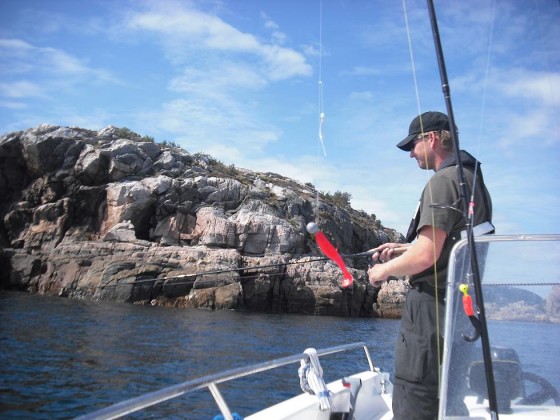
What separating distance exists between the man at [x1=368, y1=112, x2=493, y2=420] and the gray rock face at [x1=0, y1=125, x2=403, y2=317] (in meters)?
32.6

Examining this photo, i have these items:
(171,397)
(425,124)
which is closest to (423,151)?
(425,124)

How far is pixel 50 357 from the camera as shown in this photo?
14109 millimetres

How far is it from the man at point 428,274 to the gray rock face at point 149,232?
3264cm

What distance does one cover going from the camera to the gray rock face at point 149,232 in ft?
123

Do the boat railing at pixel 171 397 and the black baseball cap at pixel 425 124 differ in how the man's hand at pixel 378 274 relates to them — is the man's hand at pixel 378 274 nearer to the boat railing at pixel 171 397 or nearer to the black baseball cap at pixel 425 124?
the black baseball cap at pixel 425 124

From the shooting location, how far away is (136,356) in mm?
15320

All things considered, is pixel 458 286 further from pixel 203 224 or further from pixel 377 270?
pixel 203 224

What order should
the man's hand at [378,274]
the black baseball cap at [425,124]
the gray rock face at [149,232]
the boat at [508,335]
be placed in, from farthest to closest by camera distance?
the gray rock face at [149,232], the black baseball cap at [425,124], the man's hand at [378,274], the boat at [508,335]

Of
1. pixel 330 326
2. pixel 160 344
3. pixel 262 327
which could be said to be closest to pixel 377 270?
pixel 160 344

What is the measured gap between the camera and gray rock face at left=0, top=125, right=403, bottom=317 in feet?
123

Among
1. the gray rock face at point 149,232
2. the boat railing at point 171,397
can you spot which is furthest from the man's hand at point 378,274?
the gray rock face at point 149,232

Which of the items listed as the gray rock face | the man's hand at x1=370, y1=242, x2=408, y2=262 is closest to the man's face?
the man's hand at x1=370, y1=242, x2=408, y2=262

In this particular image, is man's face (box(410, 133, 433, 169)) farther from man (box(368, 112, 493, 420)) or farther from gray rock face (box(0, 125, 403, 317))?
gray rock face (box(0, 125, 403, 317))

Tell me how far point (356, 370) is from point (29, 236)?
1553 inches
